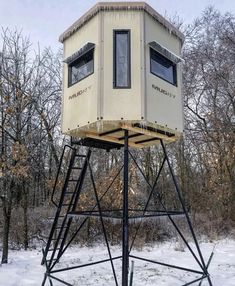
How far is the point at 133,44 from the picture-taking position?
16.5ft

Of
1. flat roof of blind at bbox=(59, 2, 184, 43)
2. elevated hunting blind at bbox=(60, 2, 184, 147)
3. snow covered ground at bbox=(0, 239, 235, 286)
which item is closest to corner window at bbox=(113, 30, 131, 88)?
elevated hunting blind at bbox=(60, 2, 184, 147)

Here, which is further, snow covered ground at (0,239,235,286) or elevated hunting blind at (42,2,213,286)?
snow covered ground at (0,239,235,286)

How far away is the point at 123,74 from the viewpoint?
198 inches

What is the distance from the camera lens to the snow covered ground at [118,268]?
6.00 meters

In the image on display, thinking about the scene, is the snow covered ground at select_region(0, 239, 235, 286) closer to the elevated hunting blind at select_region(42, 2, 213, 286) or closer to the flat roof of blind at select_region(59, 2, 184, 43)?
the elevated hunting blind at select_region(42, 2, 213, 286)

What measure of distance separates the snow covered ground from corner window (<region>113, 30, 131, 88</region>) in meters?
3.55

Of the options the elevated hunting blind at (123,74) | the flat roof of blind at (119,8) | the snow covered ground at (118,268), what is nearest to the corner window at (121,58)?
the elevated hunting blind at (123,74)

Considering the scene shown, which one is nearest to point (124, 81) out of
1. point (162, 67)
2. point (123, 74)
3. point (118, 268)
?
point (123, 74)

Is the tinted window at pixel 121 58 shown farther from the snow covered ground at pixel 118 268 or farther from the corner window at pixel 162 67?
the snow covered ground at pixel 118 268

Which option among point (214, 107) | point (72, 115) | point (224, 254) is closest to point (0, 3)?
point (72, 115)

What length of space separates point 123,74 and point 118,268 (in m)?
4.14

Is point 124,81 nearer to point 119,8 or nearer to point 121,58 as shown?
point 121,58

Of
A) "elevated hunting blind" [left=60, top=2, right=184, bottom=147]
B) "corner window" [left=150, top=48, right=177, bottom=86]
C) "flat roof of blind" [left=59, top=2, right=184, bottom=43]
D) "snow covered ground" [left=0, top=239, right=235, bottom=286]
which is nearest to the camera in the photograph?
"elevated hunting blind" [left=60, top=2, right=184, bottom=147]

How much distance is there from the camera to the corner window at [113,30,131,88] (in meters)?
5.00
